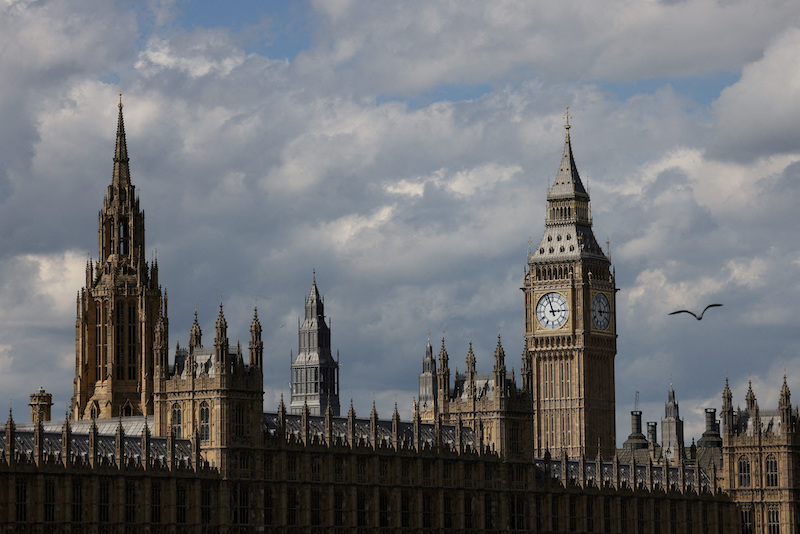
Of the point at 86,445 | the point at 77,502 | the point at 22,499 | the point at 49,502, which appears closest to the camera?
the point at 22,499

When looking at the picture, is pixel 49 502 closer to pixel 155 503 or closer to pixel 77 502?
pixel 77 502

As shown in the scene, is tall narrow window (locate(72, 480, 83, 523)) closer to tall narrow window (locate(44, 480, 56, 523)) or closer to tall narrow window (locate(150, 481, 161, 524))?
tall narrow window (locate(44, 480, 56, 523))

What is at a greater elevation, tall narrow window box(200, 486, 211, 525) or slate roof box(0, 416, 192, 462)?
slate roof box(0, 416, 192, 462)

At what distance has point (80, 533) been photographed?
187375 millimetres

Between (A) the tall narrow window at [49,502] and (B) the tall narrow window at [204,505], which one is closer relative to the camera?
(A) the tall narrow window at [49,502]

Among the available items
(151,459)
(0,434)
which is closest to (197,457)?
(151,459)

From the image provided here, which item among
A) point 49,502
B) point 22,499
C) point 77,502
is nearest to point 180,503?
point 77,502

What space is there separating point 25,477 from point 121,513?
1104cm

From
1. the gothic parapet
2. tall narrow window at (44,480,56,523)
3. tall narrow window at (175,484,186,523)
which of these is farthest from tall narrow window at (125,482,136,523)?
tall narrow window at (44,480,56,523)

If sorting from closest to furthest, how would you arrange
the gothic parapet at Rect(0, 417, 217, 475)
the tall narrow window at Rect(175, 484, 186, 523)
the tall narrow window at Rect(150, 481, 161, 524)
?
the gothic parapet at Rect(0, 417, 217, 475) → the tall narrow window at Rect(150, 481, 161, 524) → the tall narrow window at Rect(175, 484, 186, 523)

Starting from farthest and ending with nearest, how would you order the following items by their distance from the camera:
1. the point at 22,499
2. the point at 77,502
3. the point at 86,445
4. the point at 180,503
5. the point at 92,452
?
the point at 180,503
the point at 86,445
the point at 92,452
the point at 77,502
the point at 22,499

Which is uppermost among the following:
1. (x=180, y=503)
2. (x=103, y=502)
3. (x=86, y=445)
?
(x=86, y=445)

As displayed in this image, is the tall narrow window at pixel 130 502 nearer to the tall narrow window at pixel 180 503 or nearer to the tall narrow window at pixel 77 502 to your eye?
the tall narrow window at pixel 180 503

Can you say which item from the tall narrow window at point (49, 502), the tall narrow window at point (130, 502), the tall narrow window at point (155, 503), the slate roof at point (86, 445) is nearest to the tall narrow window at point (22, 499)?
the tall narrow window at point (49, 502)
